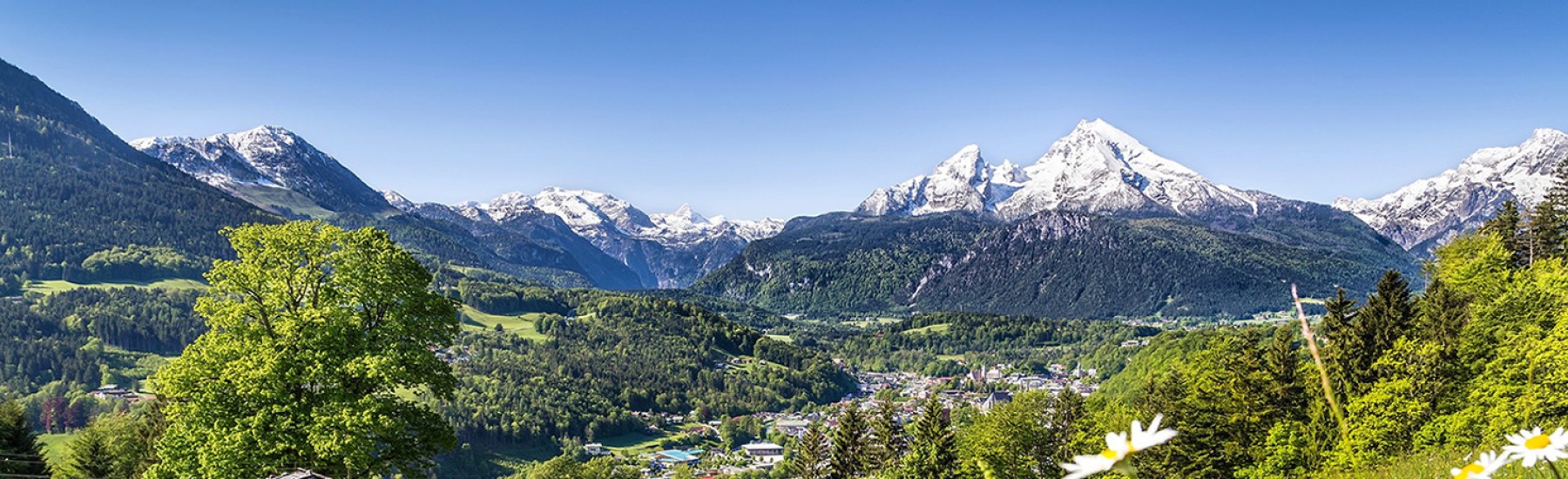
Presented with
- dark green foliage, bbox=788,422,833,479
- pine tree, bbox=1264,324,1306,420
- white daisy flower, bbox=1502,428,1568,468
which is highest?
white daisy flower, bbox=1502,428,1568,468

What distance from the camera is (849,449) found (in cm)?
4962

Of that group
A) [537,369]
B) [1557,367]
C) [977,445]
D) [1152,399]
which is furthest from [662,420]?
[1557,367]

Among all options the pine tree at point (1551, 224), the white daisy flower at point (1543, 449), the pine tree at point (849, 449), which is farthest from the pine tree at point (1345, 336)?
the white daisy flower at point (1543, 449)

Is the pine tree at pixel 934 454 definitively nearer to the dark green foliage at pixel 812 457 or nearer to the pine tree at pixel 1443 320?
the dark green foliage at pixel 812 457

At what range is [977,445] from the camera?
2083 inches

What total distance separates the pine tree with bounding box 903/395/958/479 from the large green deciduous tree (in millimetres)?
28126

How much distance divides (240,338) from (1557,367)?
1535 inches

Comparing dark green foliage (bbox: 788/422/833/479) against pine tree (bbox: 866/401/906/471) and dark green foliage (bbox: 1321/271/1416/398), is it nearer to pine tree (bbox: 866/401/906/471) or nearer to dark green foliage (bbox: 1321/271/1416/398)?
pine tree (bbox: 866/401/906/471)

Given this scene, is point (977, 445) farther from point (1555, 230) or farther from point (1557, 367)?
point (1555, 230)

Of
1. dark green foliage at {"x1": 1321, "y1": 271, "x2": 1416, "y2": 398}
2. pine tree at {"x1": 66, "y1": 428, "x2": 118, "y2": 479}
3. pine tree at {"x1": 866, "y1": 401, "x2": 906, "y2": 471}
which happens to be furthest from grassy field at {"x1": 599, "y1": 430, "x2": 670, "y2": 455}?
dark green foliage at {"x1": 1321, "y1": 271, "x2": 1416, "y2": 398}

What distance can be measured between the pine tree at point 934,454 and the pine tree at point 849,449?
4421mm

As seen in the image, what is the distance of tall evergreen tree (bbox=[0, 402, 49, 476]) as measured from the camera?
3162cm

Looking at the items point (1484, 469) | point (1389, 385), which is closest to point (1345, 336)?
point (1389, 385)

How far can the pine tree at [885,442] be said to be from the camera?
49156mm
